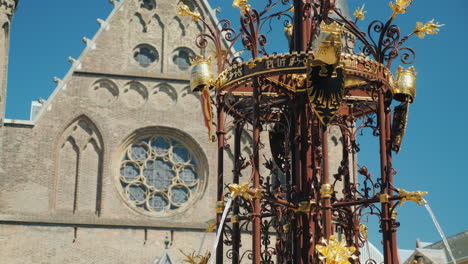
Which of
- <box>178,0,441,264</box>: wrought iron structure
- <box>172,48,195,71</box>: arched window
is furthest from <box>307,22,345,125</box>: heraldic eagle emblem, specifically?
<box>172,48,195,71</box>: arched window

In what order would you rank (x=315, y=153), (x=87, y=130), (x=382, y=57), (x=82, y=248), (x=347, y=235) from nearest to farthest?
1. (x=315, y=153)
2. (x=382, y=57)
3. (x=347, y=235)
4. (x=82, y=248)
5. (x=87, y=130)

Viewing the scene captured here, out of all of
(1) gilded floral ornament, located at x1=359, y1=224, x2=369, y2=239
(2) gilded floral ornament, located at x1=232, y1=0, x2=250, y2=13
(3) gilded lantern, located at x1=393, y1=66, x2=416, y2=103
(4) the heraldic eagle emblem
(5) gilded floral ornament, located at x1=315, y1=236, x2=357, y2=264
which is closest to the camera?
(5) gilded floral ornament, located at x1=315, y1=236, x2=357, y2=264

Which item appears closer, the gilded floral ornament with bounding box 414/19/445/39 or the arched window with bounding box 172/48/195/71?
the gilded floral ornament with bounding box 414/19/445/39

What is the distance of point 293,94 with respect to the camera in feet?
39.0

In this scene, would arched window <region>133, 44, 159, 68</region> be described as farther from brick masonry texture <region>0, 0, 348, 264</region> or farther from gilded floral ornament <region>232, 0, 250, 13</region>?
gilded floral ornament <region>232, 0, 250, 13</region>

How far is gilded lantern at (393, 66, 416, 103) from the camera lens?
12.2 meters

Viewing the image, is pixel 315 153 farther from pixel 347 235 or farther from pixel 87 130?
pixel 87 130

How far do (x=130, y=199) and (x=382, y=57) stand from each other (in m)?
18.0

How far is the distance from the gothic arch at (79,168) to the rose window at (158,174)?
889mm

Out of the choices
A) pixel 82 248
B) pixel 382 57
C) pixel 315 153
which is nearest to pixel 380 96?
pixel 382 57

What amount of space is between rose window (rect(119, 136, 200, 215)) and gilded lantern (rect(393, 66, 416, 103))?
57.5 feet

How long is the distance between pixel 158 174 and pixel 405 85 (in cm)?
1814

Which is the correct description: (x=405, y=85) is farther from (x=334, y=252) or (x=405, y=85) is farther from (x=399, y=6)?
(x=334, y=252)

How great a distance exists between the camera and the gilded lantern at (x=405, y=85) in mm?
12156
